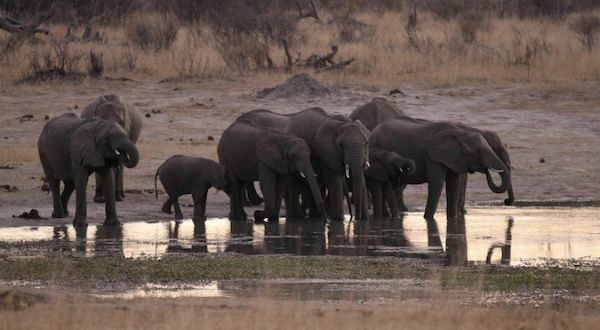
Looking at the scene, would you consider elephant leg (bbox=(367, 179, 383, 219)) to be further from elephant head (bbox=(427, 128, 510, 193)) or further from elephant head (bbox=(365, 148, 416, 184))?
elephant head (bbox=(427, 128, 510, 193))

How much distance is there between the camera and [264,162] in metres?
18.4

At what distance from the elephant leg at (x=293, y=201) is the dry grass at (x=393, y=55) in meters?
12.1

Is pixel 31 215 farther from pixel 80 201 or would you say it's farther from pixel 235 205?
pixel 235 205

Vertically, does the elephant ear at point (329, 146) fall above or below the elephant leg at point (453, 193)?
above

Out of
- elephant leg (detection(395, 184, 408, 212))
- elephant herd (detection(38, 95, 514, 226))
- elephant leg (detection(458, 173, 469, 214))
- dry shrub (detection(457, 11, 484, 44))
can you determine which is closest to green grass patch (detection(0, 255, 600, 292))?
elephant herd (detection(38, 95, 514, 226))

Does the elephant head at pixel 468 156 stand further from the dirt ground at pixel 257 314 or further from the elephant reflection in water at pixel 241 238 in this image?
the dirt ground at pixel 257 314

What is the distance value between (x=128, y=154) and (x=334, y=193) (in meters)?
2.75

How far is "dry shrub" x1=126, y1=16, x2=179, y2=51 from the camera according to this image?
1455 inches

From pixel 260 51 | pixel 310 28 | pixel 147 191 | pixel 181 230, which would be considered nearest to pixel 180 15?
pixel 310 28

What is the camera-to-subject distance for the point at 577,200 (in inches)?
806

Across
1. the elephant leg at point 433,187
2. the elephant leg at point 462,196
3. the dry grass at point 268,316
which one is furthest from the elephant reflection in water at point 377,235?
the dry grass at point 268,316

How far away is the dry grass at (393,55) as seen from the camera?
31578 millimetres

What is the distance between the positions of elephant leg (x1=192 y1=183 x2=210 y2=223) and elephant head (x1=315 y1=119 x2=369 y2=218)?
1466 mm

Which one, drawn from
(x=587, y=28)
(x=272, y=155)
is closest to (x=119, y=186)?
(x=272, y=155)
